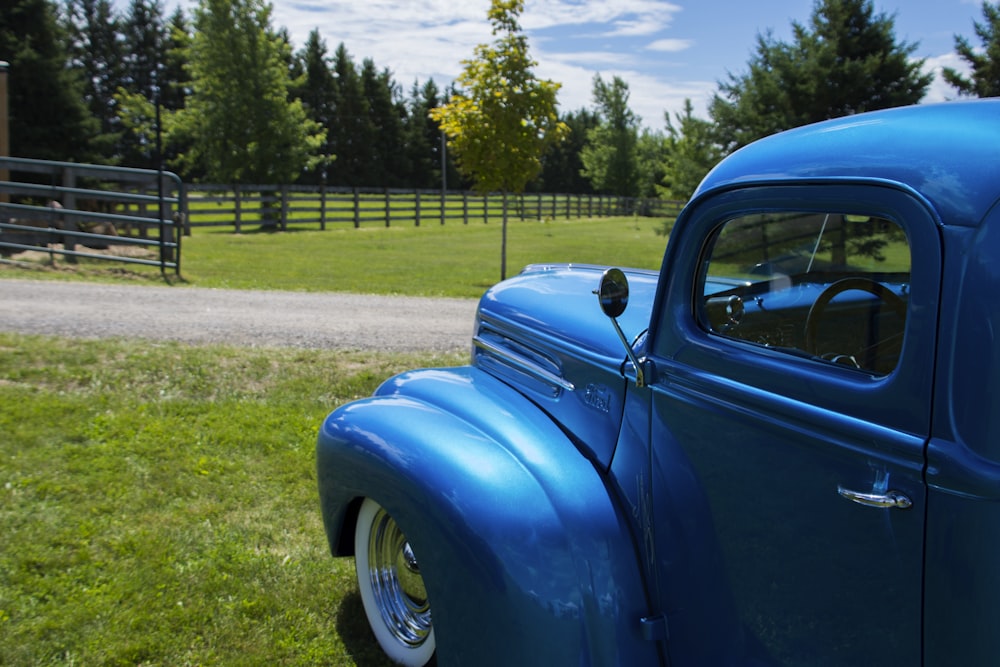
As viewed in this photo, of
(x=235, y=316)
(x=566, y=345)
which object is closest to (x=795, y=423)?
(x=566, y=345)

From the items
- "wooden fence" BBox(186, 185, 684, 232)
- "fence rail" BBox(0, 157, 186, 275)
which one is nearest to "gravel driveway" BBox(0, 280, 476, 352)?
"fence rail" BBox(0, 157, 186, 275)

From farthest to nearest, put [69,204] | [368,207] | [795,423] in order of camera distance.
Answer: [368,207]
[69,204]
[795,423]

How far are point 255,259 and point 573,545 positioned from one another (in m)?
16.2

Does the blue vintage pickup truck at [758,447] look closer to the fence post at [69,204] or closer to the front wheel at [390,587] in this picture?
the front wheel at [390,587]

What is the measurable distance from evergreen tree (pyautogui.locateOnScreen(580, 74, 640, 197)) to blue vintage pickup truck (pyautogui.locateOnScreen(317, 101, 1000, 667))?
5307 cm

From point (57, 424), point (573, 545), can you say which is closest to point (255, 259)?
point (57, 424)

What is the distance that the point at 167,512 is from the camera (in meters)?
4.26

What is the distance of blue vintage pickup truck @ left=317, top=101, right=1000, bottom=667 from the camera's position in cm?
155

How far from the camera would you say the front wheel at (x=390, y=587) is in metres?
2.95

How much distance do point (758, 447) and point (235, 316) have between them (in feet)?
26.8

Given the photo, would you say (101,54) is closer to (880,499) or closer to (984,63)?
(984,63)

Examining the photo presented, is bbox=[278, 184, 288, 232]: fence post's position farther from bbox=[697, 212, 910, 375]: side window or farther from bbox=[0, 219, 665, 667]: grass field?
bbox=[697, 212, 910, 375]: side window

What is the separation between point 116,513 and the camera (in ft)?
13.8

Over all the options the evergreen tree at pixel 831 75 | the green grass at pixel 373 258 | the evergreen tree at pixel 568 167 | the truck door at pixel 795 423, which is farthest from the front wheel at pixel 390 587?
the evergreen tree at pixel 568 167
